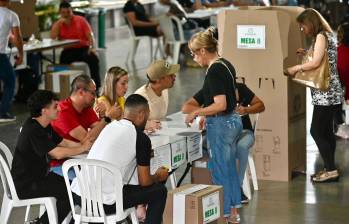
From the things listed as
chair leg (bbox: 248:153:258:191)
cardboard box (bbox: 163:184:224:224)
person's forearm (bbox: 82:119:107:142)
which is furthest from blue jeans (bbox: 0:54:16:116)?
cardboard box (bbox: 163:184:224:224)

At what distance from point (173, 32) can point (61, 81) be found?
3.90m

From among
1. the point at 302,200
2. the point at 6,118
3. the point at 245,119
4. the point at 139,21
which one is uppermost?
the point at 139,21

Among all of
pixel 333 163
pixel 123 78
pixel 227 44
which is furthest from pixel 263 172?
pixel 123 78

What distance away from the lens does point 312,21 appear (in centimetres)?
727

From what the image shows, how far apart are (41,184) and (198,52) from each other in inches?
54.8

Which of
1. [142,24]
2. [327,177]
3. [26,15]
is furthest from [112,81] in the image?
[142,24]

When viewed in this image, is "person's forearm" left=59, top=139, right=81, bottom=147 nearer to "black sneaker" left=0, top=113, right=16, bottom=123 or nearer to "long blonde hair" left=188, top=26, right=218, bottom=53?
"long blonde hair" left=188, top=26, right=218, bottom=53

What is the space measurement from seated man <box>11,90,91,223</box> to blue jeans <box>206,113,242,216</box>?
0.97 m

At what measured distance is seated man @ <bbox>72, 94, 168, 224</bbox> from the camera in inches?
215

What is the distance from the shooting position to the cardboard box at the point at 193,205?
19.1ft

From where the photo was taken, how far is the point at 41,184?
5.88 metres

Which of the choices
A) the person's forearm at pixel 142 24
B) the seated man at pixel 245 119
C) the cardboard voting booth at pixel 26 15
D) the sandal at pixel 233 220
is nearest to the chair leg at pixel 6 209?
the sandal at pixel 233 220

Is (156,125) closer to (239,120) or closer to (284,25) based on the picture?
(239,120)

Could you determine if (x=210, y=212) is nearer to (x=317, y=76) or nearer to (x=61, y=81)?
(x=317, y=76)
